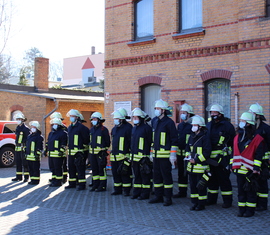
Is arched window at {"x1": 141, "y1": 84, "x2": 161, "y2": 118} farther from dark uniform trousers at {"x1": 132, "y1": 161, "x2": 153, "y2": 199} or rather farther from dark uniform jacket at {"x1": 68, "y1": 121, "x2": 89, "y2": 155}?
dark uniform trousers at {"x1": 132, "y1": 161, "x2": 153, "y2": 199}

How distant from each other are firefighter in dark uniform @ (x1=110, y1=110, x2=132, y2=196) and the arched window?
193 inches

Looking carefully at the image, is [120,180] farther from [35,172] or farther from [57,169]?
[35,172]

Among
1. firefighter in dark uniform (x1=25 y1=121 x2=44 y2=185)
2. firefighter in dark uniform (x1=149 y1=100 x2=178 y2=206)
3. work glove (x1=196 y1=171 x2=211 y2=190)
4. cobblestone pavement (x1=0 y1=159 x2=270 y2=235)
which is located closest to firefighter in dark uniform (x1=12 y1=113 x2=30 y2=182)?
firefighter in dark uniform (x1=25 y1=121 x2=44 y2=185)

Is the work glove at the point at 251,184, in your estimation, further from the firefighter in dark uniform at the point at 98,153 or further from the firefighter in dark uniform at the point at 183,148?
the firefighter in dark uniform at the point at 98,153

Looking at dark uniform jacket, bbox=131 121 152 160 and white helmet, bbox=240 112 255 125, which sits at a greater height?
white helmet, bbox=240 112 255 125

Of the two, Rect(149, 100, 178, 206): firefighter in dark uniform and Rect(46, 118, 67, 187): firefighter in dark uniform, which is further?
Rect(46, 118, 67, 187): firefighter in dark uniform

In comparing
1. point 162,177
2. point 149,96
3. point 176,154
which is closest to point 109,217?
point 162,177

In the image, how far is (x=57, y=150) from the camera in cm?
1134

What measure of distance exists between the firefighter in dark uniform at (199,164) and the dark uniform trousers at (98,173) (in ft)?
9.71

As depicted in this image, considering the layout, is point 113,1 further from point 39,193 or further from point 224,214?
point 224,214

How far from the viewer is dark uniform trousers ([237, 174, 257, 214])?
24.0ft

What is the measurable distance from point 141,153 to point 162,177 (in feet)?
2.65

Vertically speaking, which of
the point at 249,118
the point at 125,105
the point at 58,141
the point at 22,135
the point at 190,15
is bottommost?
the point at 58,141

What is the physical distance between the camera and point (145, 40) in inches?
582
